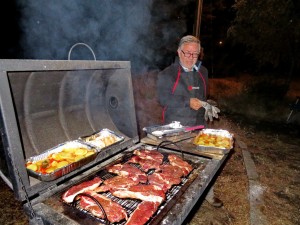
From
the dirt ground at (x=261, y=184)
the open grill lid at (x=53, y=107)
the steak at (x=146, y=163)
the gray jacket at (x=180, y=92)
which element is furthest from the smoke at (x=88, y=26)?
the steak at (x=146, y=163)

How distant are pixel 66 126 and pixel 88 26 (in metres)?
4.12

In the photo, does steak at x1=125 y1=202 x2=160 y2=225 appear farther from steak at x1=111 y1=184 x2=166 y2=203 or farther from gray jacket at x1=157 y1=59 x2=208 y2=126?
gray jacket at x1=157 y1=59 x2=208 y2=126

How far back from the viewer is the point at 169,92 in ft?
15.2

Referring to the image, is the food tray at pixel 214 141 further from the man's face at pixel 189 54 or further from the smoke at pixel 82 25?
the smoke at pixel 82 25

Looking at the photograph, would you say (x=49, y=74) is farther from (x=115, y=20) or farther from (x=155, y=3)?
(x=155, y=3)

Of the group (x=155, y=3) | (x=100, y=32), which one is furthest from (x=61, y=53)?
(x=155, y=3)

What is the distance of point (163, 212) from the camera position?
1.96m

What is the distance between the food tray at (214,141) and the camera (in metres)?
3.14

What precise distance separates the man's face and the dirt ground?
190cm

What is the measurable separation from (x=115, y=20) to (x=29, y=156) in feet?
18.9

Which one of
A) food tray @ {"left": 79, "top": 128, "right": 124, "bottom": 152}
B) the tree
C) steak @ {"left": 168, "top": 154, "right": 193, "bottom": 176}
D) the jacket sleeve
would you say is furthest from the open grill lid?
the tree

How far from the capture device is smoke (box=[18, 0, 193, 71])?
19.3 ft

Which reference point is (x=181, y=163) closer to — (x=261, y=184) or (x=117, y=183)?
(x=117, y=183)

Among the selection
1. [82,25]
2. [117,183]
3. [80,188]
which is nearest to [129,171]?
[117,183]
